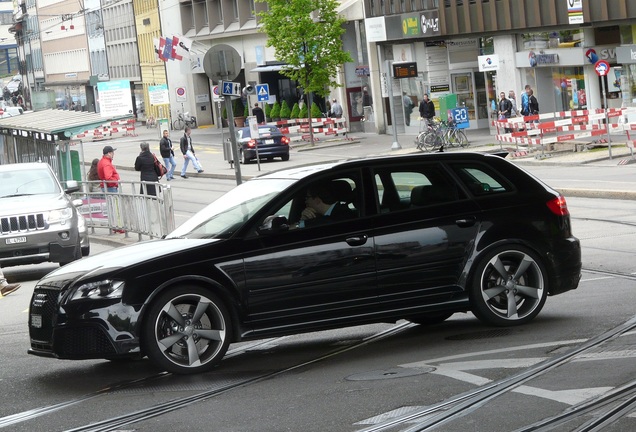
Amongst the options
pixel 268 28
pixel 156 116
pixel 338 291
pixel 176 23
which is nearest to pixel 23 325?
pixel 338 291

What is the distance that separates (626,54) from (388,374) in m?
33.5

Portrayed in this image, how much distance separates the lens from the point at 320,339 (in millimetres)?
11094

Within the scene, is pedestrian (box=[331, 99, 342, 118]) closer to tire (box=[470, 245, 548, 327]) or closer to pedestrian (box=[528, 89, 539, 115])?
pedestrian (box=[528, 89, 539, 115])

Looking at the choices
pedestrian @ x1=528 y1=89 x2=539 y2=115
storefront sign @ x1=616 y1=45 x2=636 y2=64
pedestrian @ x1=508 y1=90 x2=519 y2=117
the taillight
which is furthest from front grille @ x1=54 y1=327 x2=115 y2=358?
pedestrian @ x1=508 y1=90 x2=519 y2=117

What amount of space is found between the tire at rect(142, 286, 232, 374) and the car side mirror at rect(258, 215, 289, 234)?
62cm

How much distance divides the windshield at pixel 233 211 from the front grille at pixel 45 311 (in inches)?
46.0

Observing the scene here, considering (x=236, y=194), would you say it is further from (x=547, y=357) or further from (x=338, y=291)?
(x=547, y=357)

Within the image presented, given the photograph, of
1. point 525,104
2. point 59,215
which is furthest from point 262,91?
point 59,215

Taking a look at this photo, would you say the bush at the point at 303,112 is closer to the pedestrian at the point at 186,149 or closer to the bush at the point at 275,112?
the bush at the point at 275,112

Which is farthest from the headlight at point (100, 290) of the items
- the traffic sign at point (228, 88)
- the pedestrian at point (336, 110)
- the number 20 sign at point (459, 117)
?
the pedestrian at point (336, 110)

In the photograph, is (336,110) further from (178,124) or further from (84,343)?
(84,343)

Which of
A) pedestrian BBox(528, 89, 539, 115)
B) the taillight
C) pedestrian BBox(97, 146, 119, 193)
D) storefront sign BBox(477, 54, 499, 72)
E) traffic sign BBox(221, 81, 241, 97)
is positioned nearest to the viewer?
the taillight

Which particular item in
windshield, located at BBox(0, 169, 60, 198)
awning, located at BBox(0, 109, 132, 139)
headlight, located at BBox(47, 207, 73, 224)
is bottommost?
headlight, located at BBox(47, 207, 73, 224)

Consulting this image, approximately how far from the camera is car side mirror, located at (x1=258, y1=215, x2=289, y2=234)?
976 centimetres
